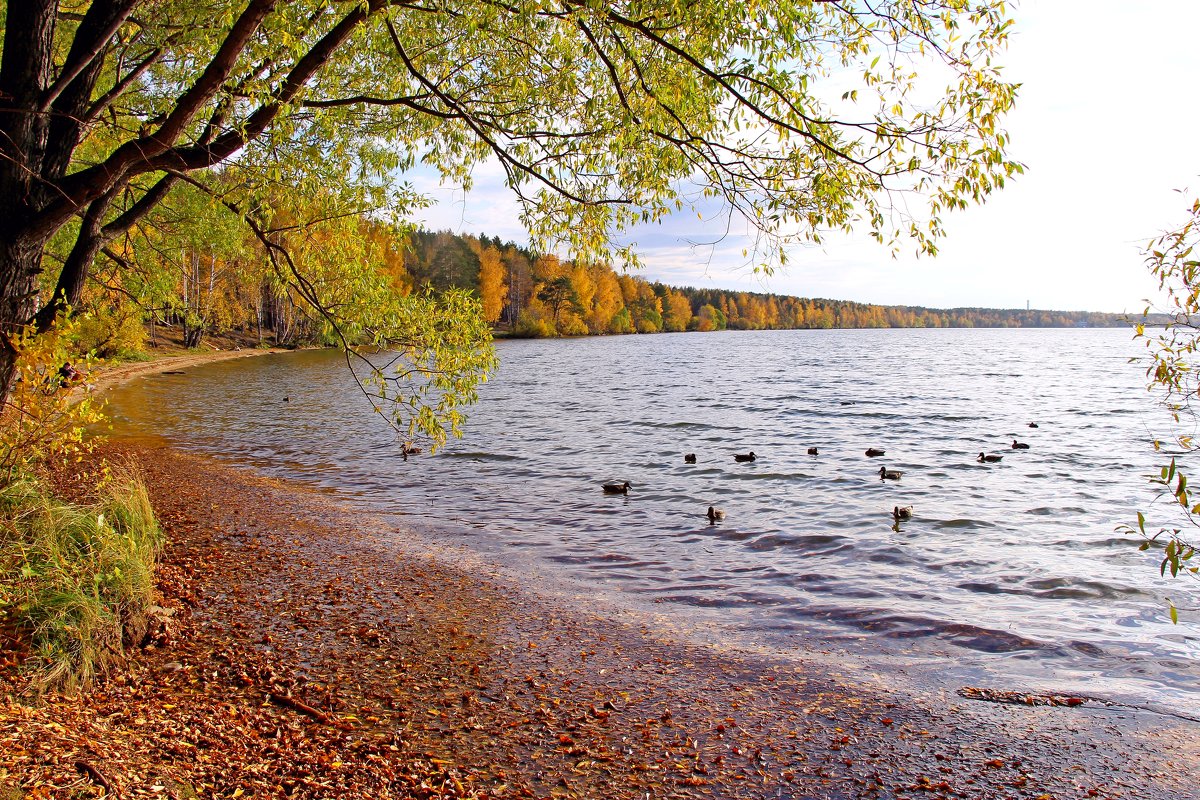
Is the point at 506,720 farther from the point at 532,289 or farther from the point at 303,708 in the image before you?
the point at 532,289

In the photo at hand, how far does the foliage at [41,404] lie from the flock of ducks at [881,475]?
407 inches

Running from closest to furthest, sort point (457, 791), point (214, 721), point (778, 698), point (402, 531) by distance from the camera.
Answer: point (457, 791)
point (214, 721)
point (778, 698)
point (402, 531)

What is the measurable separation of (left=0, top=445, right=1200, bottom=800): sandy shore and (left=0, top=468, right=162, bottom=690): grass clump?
0.99 feet

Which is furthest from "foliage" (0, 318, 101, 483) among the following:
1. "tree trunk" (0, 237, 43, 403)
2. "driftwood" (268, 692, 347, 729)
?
"driftwood" (268, 692, 347, 729)

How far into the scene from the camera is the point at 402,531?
42.3ft

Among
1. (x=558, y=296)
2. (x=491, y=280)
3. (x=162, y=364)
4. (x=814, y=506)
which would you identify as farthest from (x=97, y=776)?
(x=558, y=296)

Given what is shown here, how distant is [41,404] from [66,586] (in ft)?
6.09

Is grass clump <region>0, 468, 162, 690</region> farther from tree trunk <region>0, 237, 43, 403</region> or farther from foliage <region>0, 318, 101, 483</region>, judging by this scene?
tree trunk <region>0, 237, 43, 403</region>

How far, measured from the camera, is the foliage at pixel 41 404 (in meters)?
6.23

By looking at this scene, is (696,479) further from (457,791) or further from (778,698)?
(457,791)

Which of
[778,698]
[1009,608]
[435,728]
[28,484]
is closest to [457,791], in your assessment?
[435,728]

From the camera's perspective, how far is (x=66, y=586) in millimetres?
6254

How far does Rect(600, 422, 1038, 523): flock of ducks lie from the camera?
1411cm

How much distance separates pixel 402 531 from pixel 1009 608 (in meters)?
9.72
